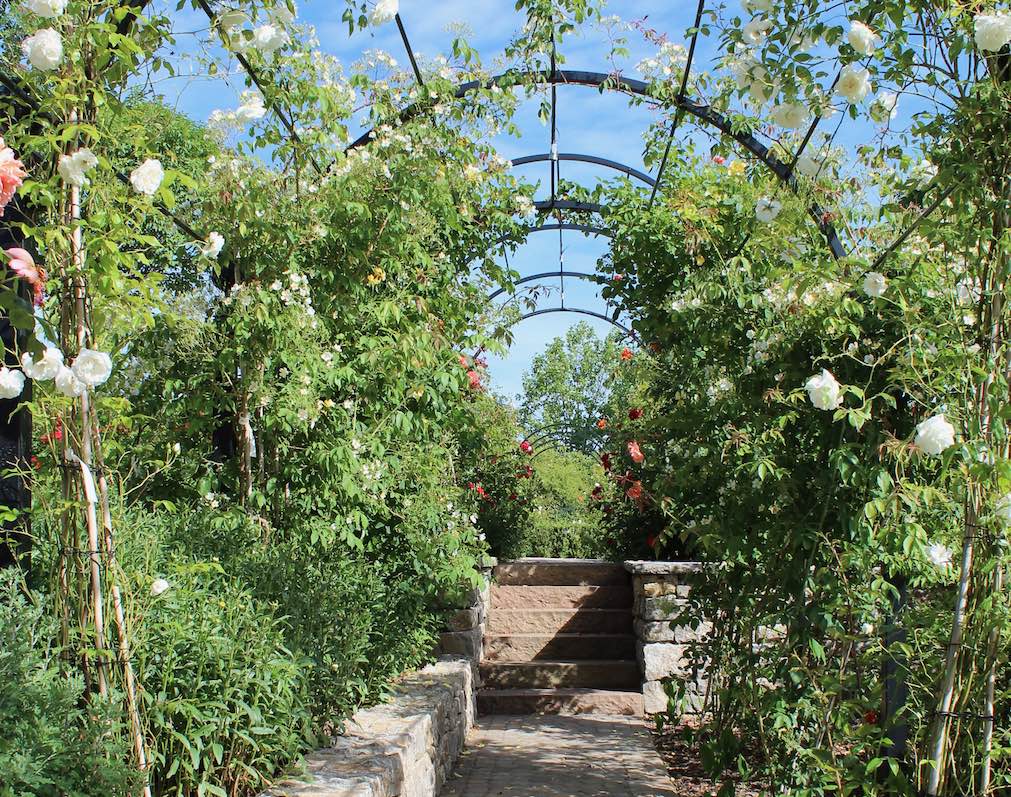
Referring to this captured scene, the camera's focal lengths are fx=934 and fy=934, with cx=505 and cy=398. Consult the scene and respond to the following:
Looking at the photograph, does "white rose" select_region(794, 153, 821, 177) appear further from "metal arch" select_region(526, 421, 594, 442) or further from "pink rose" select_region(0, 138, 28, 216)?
"metal arch" select_region(526, 421, 594, 442)

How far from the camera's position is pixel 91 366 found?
2.13 metres

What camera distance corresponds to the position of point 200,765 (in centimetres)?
259

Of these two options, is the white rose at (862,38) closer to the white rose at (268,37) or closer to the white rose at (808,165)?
the white rose at (808,165)

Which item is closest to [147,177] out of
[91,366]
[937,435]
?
[91,366]

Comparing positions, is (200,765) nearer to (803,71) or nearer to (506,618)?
(803,71)

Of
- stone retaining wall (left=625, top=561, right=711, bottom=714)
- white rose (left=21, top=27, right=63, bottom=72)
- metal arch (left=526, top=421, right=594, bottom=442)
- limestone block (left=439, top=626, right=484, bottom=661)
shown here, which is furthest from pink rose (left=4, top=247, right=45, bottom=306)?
metal arch (left=526, top=421, right=594, bottom=442)

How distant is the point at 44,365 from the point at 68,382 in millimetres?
63

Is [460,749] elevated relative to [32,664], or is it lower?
lower

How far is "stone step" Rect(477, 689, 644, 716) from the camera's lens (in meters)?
A: 6.30

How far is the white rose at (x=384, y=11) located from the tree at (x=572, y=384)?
25873mm

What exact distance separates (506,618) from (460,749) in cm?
213

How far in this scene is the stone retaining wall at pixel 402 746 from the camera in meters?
2.82

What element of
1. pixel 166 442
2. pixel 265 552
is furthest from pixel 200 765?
pixel 166 442

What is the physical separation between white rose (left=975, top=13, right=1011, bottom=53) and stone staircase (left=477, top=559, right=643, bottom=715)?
5.06 m
